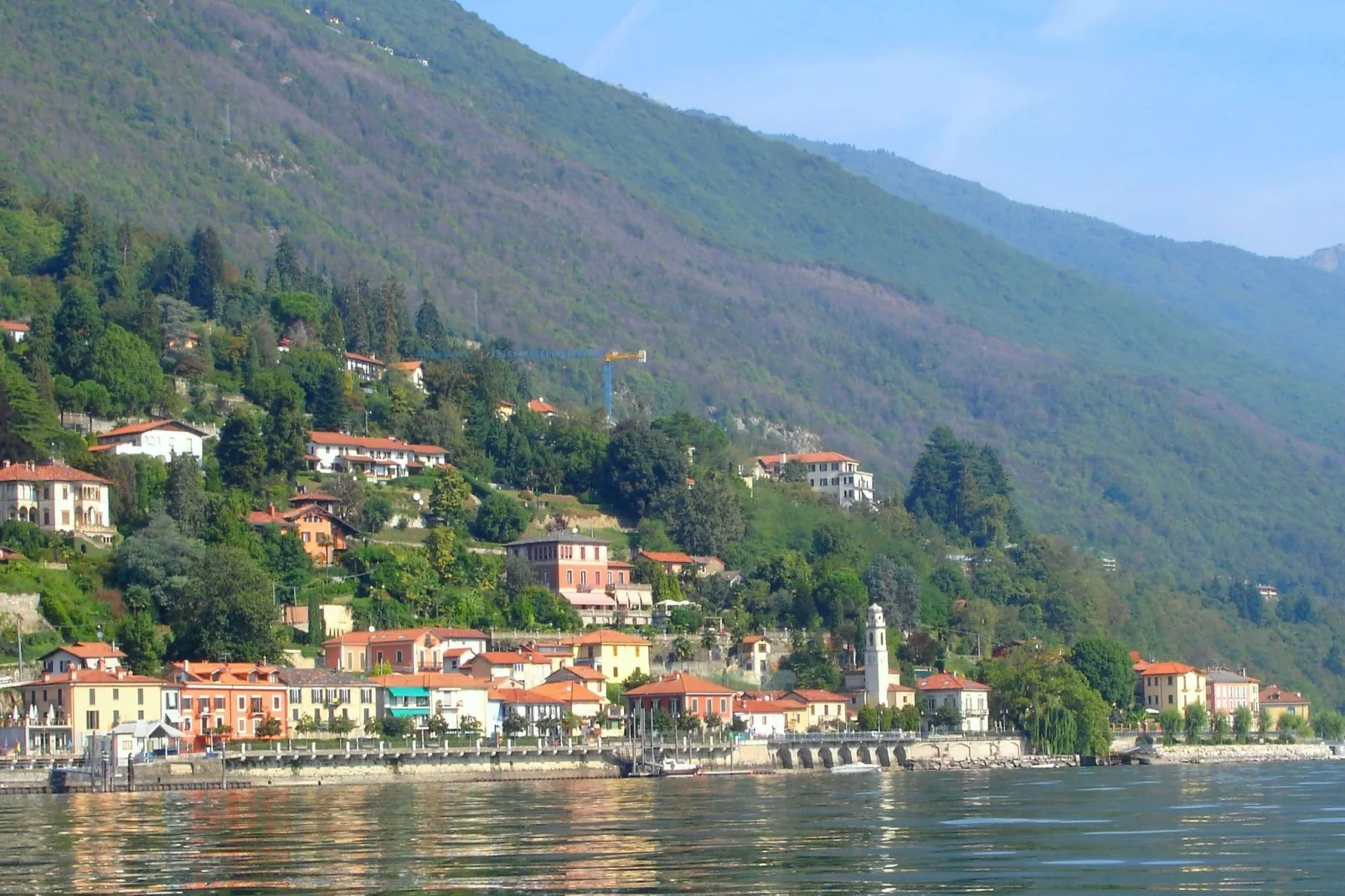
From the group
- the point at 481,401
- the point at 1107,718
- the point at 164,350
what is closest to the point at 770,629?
the point at 1107,718

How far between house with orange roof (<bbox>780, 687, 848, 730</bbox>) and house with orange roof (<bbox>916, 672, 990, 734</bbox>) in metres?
5.35

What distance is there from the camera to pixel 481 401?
14612 centimetres

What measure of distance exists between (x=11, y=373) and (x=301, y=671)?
93.3 ft

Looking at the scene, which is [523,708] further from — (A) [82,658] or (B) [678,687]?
(A) [82,658]

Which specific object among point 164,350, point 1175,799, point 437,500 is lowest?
point 1175,799

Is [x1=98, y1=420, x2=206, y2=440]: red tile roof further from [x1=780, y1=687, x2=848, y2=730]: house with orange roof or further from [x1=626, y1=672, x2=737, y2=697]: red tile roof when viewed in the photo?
[x1=780, y1=687, x2=848, y2=730]: house with orange roof

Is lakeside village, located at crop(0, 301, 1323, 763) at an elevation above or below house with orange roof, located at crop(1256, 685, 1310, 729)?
above

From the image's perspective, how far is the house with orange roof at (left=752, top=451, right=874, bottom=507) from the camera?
177000mm

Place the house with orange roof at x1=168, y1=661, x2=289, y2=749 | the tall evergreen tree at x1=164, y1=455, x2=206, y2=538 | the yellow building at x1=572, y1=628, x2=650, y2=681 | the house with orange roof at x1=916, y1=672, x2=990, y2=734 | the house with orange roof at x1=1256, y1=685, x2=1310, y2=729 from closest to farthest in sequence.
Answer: the house with orange roof at x1=168, y1=661, x2=289, y2=749 < the tall evergreen tree at x1=164, y1=455, x2=206, y2=538 < the yellow building at x1=572, y1=628, x2=650, y2=681 < the house with orange roof at x1=916, y1=672, x2=990, y2=734 < the house with orange roof at x1=1256, y1=685, x2=1310, y2=729

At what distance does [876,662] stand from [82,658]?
1732 inches

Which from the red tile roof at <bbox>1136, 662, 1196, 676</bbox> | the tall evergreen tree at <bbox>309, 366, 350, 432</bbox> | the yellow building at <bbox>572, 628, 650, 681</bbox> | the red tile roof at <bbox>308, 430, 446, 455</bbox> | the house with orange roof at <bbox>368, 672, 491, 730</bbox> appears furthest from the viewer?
the red tile roof at <bbox>1136, 662, 1196, 676</bbox>

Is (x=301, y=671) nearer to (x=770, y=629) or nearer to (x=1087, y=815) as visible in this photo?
(x=770, y=629)

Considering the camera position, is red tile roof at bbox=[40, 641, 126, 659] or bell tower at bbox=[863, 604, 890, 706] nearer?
red tile roof at bbox=[40, 641, 126, 659]

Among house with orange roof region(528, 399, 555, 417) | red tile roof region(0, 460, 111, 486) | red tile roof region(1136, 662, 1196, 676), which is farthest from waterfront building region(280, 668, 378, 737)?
red tile roof region(1136, 662, 1196, 676)
